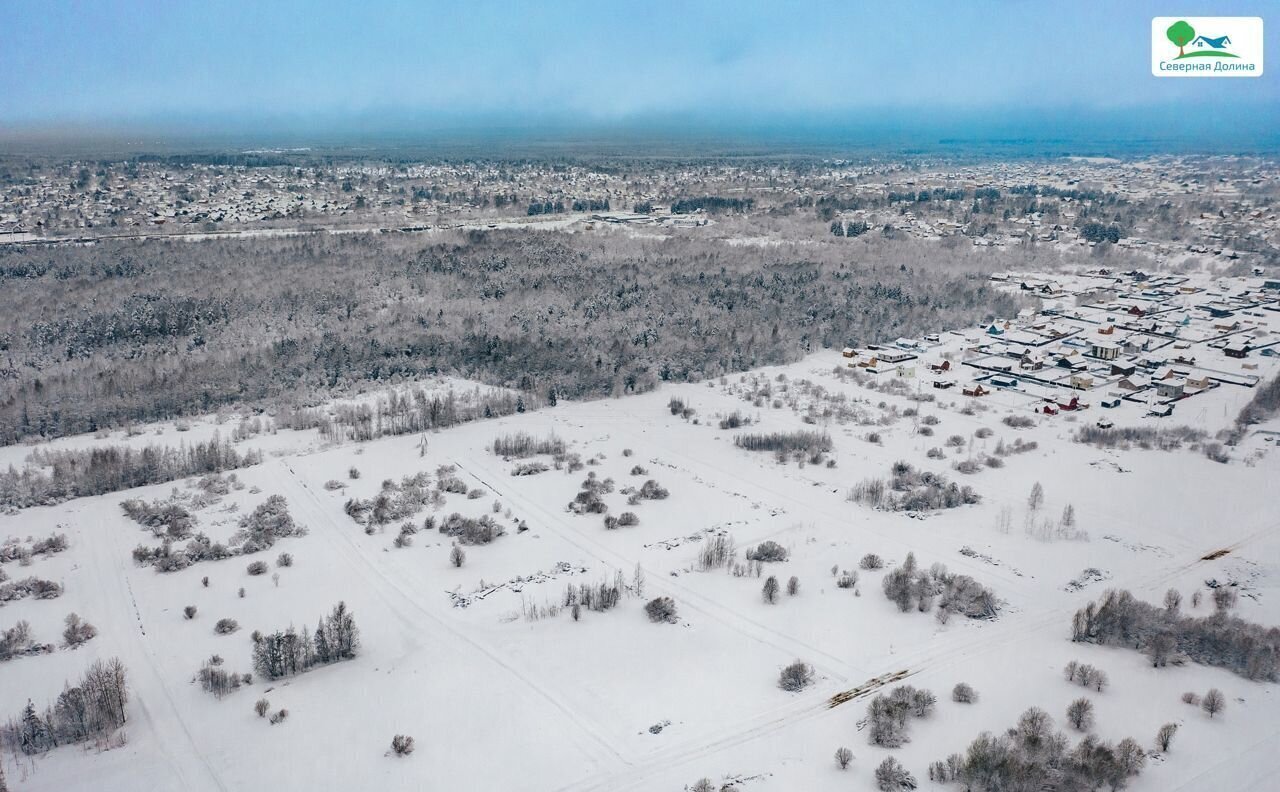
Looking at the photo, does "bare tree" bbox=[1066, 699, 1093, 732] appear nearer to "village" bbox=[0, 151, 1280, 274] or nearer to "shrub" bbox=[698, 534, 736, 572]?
"shrub" bbox=[698, 534, 736, 572]

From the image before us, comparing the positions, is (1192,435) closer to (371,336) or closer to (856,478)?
(856,478)

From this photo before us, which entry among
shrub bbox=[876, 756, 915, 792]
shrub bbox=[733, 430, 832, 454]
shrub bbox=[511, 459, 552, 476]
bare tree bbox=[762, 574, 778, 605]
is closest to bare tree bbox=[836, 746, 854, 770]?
shrub bbox=[876, 756, 915, 792]

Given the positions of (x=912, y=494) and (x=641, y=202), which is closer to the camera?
(x=912, y=494)

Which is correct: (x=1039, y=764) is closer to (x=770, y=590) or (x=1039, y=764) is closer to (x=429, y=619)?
(x=770, y=590)

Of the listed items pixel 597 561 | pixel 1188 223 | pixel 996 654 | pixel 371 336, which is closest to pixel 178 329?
pixel 371 336

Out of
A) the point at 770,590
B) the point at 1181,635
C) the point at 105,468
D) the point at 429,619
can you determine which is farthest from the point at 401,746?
the point at 105,468

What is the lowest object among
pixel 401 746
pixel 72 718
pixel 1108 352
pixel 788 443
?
pixel 401 746

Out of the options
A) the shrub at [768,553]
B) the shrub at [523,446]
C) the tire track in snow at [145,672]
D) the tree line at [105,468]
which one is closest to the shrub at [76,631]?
the tire track in snow at [145,672]
